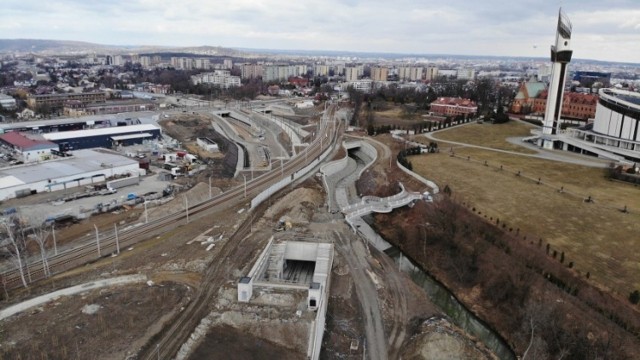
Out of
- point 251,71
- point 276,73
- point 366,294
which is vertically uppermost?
point 251,71

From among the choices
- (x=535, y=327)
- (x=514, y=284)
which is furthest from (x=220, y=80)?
(x=535, y=327)

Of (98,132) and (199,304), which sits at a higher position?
(98,132)

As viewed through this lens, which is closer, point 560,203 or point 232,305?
point 232,305

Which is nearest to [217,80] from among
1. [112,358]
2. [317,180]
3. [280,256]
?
[317,180]

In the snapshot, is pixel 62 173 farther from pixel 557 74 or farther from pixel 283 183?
pixel 557 74

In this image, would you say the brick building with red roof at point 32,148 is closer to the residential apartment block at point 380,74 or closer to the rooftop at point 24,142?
the rooftop at point 24,142
